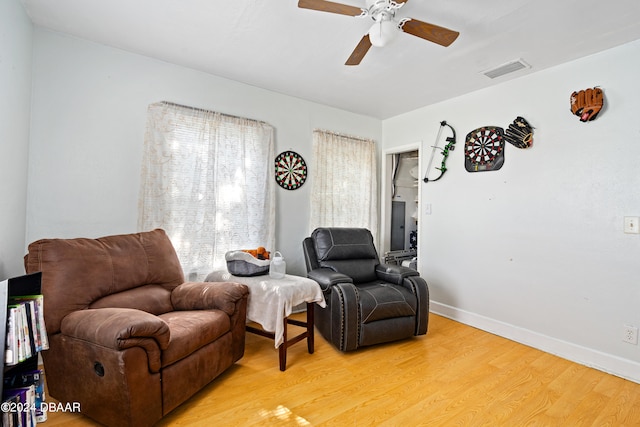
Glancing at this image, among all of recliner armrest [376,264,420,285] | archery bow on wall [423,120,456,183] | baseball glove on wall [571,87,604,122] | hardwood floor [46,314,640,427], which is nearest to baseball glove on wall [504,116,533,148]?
baseball glove on wall [571,87,604,122]

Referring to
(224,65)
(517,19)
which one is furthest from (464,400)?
(224,65)

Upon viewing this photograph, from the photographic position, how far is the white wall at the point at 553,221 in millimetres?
2297

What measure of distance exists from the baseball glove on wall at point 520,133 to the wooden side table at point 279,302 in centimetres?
233

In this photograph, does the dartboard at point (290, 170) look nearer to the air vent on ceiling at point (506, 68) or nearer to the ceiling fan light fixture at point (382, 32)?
the ceiling fan light fixture at point (382, 32)

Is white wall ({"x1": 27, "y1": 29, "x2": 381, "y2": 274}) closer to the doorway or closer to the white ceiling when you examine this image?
the white ceiling

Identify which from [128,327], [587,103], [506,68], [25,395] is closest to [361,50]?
[506,68]

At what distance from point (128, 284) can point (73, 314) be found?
0.38 m

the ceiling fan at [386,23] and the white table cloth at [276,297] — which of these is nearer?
the ceiling fan at [386,23]

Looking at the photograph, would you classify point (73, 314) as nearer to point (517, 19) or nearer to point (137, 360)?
point (137, 360)

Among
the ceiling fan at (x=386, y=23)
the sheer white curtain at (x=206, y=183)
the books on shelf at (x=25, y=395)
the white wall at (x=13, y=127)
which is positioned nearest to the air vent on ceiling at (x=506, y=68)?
the ceiling fan at (x=386, y=23)

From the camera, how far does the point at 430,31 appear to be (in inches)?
70.0

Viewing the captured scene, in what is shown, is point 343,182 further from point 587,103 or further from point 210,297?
point 587,103

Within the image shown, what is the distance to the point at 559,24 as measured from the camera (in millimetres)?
2062

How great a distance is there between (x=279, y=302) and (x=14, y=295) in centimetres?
138
